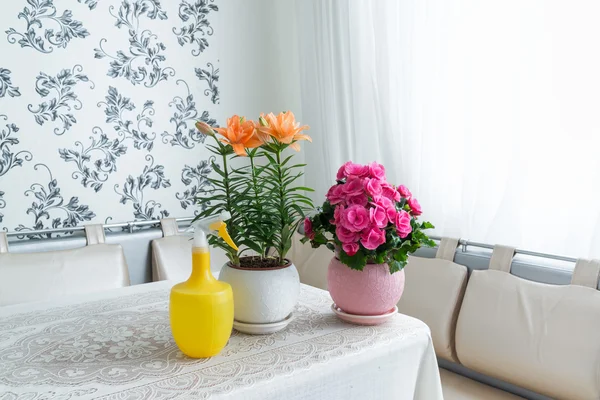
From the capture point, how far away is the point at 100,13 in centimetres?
202

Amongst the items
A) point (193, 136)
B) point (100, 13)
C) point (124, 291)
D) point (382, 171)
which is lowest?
point (124, 291)

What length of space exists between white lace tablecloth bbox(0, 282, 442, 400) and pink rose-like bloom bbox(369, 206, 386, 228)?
239 mm

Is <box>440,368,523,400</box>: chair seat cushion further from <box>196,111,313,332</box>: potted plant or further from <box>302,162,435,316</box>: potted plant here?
<box>196,111,313,332</box>: potted plant

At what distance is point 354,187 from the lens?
1046 mm

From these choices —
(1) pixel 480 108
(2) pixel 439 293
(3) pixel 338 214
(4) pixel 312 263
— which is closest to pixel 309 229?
(3) pixel 338 214

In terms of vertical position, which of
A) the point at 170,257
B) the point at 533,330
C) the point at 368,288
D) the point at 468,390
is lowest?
the point at 468,390

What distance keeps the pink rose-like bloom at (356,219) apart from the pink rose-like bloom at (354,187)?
0.11ft

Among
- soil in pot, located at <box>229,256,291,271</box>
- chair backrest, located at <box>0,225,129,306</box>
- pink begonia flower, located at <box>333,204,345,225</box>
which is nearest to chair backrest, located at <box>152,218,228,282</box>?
chair backrest, located at <box>0,225,129,306</box>

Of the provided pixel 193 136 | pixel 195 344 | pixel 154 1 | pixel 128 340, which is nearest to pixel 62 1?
pixel 154 1

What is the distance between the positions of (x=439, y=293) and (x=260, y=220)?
861 millimetres

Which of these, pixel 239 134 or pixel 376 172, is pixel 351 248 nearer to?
pixel 376 172

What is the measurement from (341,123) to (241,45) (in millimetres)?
700

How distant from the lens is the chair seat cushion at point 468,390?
57.1 inches

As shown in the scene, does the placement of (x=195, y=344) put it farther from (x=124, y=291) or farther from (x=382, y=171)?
(x=124, y=291)
